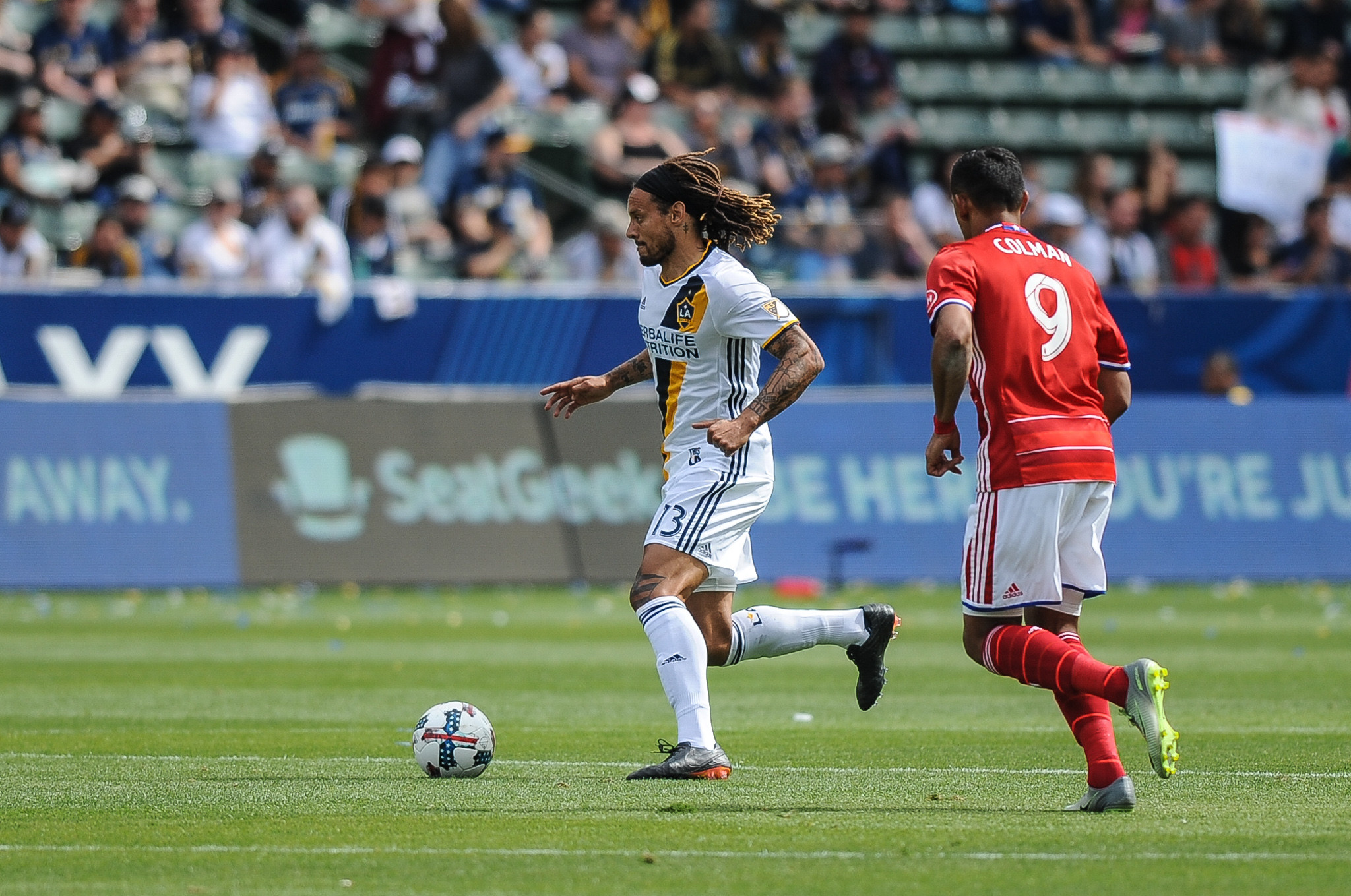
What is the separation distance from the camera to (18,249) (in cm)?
1953

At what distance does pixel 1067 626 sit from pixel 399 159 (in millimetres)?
15073

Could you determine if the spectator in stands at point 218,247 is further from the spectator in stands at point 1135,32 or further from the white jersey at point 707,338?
the spectator in stands at point 1135,32

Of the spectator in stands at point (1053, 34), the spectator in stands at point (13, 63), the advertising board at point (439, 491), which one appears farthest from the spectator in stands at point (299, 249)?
the spectator in stands at point (1053, 34)

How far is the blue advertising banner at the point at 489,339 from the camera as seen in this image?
1889 cm

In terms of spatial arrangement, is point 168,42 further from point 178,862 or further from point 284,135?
point 178,862

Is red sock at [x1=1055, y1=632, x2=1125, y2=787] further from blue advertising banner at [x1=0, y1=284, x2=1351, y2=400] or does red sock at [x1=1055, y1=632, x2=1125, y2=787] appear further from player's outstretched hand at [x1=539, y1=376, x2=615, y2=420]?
blue advertising banner at [x1=0, y1=284, x2=1351, y2=400]

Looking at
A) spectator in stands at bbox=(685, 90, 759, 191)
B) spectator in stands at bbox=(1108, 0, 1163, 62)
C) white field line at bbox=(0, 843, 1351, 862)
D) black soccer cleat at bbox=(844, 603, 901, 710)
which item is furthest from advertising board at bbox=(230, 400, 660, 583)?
spectator in stands at bbox=(1108, 0, 1163, 62)

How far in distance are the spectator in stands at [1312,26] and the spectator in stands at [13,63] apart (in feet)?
54.1

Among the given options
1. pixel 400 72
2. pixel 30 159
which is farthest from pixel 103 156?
pixel 400 72

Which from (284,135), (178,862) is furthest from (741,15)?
(178,862)

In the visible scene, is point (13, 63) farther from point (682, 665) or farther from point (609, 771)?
point (682, 665)

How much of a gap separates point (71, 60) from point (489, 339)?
5.90 meters

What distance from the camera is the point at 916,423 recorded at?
19234 millimetres

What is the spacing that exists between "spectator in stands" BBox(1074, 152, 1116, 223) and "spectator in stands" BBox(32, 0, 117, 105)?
434 inches
